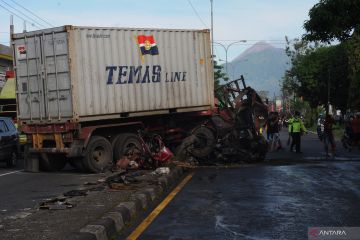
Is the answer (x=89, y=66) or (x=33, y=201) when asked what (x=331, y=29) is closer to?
(x=89, y=66)

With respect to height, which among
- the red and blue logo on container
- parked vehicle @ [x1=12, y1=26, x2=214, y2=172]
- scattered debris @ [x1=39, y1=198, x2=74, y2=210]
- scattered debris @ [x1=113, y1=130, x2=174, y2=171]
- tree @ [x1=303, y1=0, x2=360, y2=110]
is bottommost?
scattered debris @ [x1=39, y1=198, x2=74, y2=210]

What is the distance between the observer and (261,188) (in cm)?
1079

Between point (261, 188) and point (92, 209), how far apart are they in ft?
12.2

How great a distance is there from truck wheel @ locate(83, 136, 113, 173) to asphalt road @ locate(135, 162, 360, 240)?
117 inches

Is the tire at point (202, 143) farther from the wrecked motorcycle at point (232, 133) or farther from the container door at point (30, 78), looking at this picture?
the container door at point (30, 78)

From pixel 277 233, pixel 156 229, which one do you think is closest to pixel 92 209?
pixel 156 229

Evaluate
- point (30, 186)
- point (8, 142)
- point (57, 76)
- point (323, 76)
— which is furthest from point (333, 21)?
point (323, 76)

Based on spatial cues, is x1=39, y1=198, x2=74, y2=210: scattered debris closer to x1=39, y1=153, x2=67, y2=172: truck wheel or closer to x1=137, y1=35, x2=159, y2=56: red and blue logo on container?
x1=39, y1=153, x2=67, y2=172: truck wheel

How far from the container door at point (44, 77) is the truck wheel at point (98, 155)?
104 centimetres

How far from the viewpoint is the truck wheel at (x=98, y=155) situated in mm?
14766

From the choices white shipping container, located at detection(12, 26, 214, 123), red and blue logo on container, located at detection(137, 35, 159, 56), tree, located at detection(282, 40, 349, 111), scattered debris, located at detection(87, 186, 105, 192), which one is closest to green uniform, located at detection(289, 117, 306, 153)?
white shipping container, located at detection(12, 26, 214, 123)

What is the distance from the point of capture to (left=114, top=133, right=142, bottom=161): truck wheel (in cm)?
1566

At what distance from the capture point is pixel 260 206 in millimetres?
8695

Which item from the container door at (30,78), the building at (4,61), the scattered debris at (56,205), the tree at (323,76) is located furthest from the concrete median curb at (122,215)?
the tree at (323,76)
